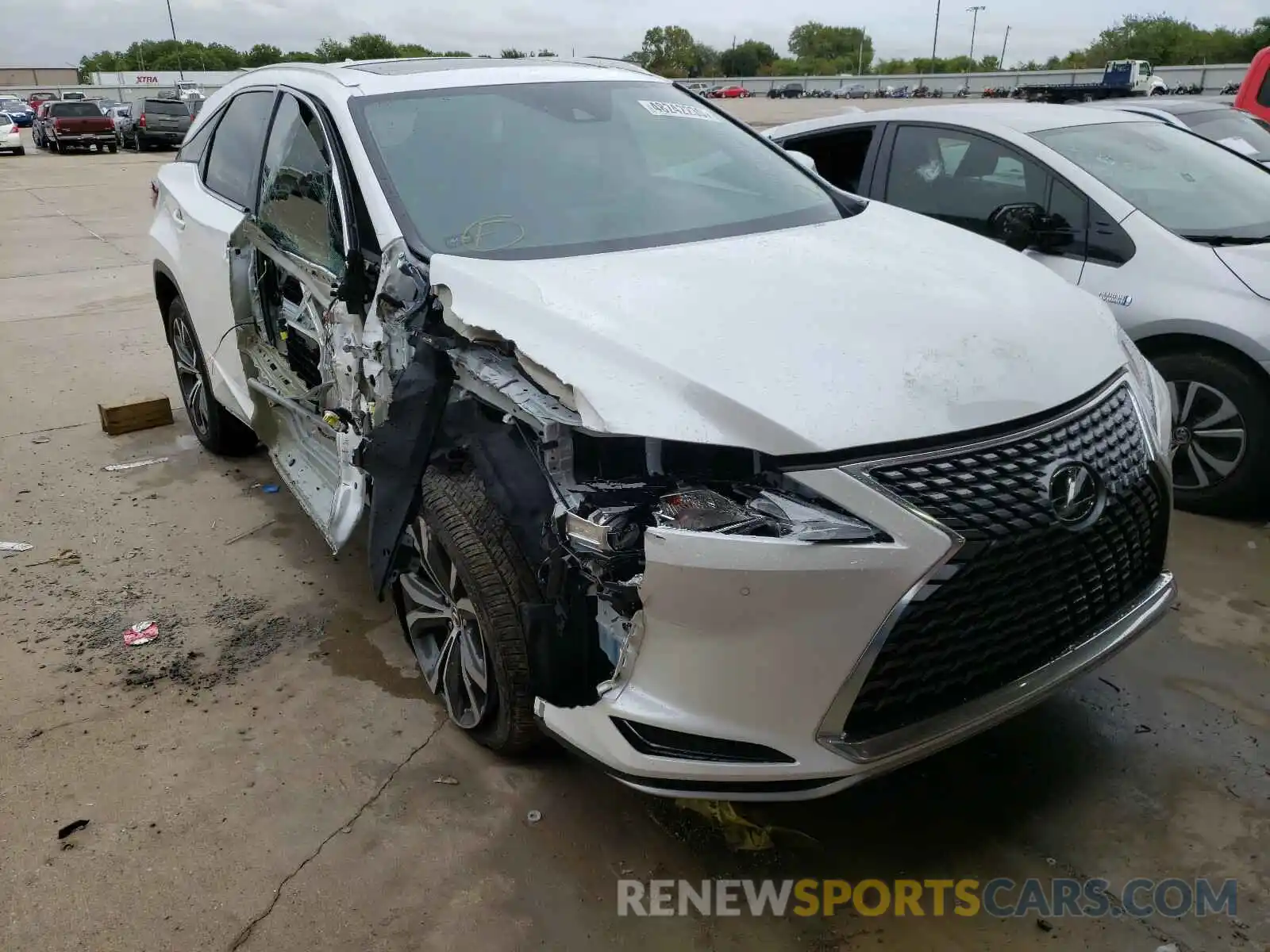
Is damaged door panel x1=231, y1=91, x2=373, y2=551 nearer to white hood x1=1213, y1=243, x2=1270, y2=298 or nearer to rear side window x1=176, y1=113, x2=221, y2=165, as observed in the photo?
rear side window x1=176, y1=113, x2=221, y2=165

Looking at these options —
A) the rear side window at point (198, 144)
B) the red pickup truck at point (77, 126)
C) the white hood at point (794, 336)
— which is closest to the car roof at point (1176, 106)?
the white hood at point (794, 336)

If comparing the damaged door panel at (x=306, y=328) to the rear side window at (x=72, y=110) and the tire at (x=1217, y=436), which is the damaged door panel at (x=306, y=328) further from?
the rear side window at (x=72, y=110)

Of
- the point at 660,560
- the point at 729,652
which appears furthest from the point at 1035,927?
the point at 660,560

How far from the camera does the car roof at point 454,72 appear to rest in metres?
3.33

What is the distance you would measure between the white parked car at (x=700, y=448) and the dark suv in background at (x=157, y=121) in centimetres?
2914

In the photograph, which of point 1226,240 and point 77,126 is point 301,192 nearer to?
point 1226,240

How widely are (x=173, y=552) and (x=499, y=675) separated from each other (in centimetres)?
232

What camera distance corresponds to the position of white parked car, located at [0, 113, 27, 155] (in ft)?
91.8

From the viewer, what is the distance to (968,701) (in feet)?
6.79

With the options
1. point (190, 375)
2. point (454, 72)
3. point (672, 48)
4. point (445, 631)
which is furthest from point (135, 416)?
point (672, 48)

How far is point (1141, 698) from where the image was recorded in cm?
294

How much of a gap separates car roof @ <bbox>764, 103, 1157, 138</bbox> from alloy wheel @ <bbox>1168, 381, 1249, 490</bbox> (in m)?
1.54

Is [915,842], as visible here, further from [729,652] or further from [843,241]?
[843,241]

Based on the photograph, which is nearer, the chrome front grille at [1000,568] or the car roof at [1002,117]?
the chrome front grille at [1000,568]
